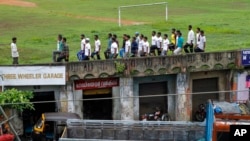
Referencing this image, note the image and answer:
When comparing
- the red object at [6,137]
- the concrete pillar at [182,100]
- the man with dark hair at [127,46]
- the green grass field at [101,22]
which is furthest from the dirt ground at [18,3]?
the red object at [6,137]

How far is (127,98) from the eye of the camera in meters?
29.0

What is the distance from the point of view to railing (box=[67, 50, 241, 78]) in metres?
28.4

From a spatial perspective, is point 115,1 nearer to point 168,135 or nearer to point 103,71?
point 103,71

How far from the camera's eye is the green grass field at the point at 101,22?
116 feet

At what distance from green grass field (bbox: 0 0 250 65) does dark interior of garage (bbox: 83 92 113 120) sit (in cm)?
255

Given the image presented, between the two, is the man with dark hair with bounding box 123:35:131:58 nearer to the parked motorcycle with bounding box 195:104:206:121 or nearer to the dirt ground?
the parked motorcycle with bounding box 195:104:206:121

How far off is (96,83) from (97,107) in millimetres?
1376

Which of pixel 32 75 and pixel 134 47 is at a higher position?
pixel 134 47

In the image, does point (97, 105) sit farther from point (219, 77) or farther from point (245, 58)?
point (245, 58)

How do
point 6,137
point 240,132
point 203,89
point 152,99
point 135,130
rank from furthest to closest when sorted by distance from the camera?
point 203,89, point 152,99, point 6,137, point 135,130, point 240,132

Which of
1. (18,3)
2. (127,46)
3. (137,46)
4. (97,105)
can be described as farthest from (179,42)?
(18,3)

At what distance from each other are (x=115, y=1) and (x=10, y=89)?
33.8 m

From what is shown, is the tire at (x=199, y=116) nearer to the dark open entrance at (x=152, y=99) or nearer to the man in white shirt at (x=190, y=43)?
the dark open entrance at (x=152, y=99)

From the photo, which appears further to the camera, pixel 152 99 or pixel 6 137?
pixel 152 99
